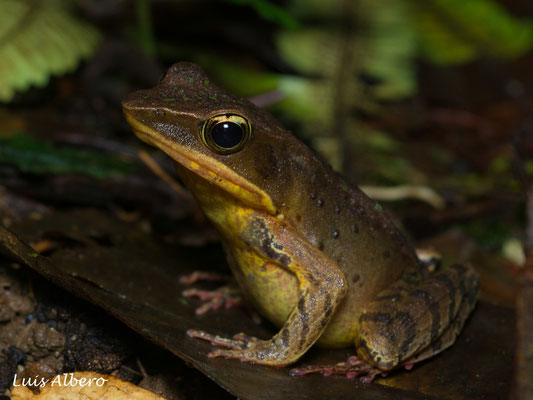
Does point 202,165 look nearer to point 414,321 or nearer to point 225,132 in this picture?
point 225,132

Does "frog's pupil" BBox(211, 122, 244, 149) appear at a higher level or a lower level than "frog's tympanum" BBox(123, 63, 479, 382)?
higher

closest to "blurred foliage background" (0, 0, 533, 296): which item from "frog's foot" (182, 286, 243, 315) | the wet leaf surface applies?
the wet leaf surface

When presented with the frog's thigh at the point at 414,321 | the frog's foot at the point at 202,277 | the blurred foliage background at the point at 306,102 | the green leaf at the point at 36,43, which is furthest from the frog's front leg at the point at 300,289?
the green leaf at the point at 36,43

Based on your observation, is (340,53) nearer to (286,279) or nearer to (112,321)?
(286,279)

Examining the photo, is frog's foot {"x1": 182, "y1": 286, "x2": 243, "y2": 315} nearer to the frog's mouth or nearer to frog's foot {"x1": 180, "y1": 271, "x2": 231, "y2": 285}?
frog's foot {"x1": 180, "y1": 271, "x2": 231, "y2": 285}

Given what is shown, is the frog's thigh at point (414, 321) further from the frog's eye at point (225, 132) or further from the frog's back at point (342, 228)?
the frog's eye at point (225, 132)
